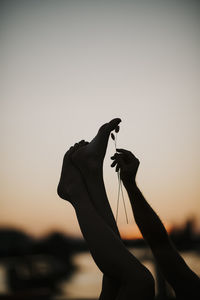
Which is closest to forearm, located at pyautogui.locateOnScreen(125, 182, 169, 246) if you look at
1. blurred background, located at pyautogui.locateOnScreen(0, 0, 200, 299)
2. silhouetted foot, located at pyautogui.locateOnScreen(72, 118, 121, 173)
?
silhouetted foot, located at pyautogui.locateOnScreen(72, 118, 121, 173)

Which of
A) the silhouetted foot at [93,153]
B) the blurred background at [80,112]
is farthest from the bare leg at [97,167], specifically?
the blurred background at [80,112]

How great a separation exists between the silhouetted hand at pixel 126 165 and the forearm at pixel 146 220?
0.02 meters

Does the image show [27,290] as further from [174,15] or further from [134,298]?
[174,15]

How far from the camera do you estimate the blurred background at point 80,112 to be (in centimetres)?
127

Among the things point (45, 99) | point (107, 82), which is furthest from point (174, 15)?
point (45, 99)

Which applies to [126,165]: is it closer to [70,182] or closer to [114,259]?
[70,182]

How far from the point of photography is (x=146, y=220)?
817 millimetres

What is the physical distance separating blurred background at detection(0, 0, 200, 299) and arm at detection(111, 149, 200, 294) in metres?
0.32

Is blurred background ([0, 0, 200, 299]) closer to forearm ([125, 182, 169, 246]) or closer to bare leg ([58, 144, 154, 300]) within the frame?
forearm ([125, 182, 169, 246])

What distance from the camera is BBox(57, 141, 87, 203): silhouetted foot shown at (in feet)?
2.53

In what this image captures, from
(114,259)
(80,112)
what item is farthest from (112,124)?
(80,112)

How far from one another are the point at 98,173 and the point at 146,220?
16 centimetres

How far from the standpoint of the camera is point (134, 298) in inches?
22.8

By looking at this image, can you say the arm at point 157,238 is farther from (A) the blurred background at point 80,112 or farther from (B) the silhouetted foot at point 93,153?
(A) the blurred background at point 80,112
